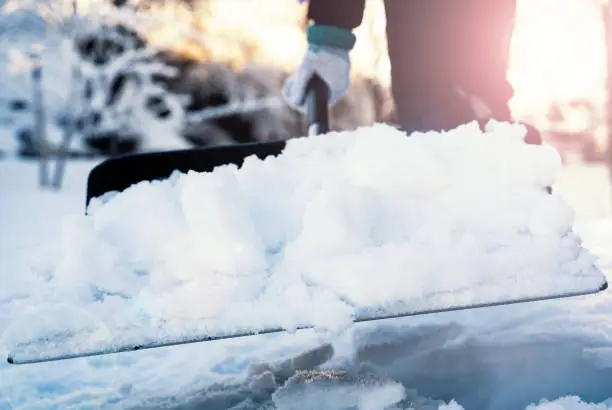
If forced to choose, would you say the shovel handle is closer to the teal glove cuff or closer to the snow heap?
the teal glove cuff

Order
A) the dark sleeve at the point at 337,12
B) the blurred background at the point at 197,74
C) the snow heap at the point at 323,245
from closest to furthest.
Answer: the snow heap at the point at 323,245 < the dark sleeve at the point at 337,12 < the blurred background at the point at 197,74

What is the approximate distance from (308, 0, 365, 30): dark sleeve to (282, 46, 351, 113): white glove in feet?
0.28

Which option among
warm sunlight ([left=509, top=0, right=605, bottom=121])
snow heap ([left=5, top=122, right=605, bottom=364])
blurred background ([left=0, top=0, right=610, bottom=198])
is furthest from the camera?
warm sunlight ([left=509, top=0, right=605, bottom=121])

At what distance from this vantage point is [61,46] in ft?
17.6

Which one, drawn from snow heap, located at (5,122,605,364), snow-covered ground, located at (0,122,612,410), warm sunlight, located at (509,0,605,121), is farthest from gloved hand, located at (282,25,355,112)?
warm sunlight, located at (509,0,605,121)

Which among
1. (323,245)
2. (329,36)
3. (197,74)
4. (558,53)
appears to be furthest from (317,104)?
(558,53)

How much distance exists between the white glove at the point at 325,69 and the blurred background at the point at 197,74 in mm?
3903

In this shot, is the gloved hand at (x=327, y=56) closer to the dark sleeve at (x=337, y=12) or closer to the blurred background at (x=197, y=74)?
the dark sleeve at (x=337, y=12)

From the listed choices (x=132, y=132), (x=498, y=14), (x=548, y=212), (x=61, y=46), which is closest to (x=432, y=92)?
(x=498, y=14)

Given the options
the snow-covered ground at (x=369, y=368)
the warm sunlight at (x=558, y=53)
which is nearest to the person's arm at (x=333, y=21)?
the snow-covered ground at (x=369, y=368)

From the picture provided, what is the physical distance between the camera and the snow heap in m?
0.79

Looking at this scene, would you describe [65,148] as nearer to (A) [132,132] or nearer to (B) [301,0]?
(A) [132,132]

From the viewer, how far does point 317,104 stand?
171 cm

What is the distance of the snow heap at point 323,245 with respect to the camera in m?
0.79
